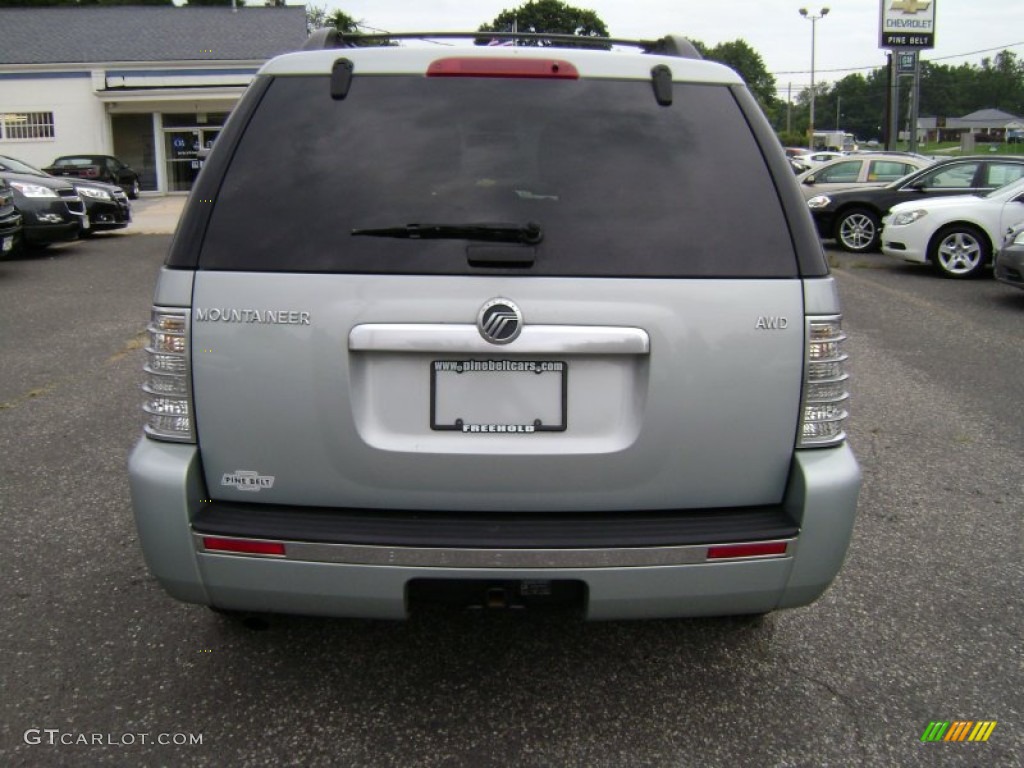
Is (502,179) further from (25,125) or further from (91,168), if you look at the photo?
(25,125)

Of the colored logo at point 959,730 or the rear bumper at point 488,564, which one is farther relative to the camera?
the colored logo at point 959,730

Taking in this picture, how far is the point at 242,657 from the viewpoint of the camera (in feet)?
10.5

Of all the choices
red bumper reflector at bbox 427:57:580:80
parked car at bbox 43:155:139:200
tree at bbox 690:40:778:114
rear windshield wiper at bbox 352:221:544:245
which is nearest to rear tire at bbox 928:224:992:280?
red bumper reflector at bbox 427:57:580:80

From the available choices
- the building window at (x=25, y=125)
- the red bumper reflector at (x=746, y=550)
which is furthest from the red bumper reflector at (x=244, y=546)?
the building window at (x=25, y=125)

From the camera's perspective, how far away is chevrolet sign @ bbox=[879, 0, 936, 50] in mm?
35531

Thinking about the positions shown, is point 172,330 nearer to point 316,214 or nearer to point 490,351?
point 316,214

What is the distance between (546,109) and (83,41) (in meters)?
39.2

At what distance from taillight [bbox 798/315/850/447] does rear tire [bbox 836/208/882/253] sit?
14316 mm

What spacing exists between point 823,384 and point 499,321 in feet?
2.96

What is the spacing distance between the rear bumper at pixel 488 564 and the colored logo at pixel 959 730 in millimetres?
606

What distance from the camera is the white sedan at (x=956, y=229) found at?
12430mm

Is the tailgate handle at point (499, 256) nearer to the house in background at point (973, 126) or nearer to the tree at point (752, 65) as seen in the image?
the tree at point (752, 65)

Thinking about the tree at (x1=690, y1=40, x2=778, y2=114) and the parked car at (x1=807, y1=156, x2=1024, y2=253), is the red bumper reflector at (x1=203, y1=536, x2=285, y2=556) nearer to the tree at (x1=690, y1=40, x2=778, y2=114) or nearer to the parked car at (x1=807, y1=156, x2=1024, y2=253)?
the parked car at (x1=807, y1=156, x2=1024, y2=253)
